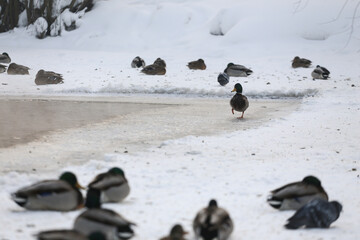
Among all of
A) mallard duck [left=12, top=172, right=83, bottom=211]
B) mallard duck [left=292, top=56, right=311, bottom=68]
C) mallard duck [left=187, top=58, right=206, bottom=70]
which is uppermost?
mallard duck [left=292, top=56, right=311, bottom=68]

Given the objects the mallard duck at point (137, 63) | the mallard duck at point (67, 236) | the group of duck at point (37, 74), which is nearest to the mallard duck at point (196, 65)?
the mallard duck at point (137, 63)

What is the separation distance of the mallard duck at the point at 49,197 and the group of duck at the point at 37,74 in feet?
44.3

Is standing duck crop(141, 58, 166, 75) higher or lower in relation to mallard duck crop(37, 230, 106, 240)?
higher

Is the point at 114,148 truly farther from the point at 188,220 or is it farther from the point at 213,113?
the point at 213,113

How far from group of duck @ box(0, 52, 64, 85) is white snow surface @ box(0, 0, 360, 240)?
40 cm

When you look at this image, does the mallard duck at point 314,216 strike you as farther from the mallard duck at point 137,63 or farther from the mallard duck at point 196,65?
the mallard duck at point 137,63

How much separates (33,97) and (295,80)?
8.04 metres

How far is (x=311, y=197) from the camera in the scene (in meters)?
6.09

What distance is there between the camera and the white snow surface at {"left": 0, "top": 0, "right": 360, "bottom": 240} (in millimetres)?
6023

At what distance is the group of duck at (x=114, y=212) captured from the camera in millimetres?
4703

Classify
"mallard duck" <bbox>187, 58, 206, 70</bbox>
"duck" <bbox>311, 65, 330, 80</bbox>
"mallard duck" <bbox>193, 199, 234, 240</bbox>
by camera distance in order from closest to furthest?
1. "mallard duck" <bbox>193, 199, 234, 240</bbox>
2. "duck" <bbox>311, 65, 330, 80</bbox>
3. "mallard duck" <bbox>187, 58, 206, 70</bbox>

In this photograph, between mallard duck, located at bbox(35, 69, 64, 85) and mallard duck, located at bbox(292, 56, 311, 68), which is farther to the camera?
mallard duck, located at bbox(292, 56, 311, 68)

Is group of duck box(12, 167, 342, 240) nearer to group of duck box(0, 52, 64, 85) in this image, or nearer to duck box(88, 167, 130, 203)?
duck box(88, 167, 130, 203)

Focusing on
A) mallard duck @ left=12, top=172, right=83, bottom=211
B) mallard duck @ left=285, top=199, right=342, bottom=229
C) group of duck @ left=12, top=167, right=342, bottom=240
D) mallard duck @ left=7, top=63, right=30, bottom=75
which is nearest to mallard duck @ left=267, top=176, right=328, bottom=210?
group of duck @ left=12, top=167, right=342, bottom=240
